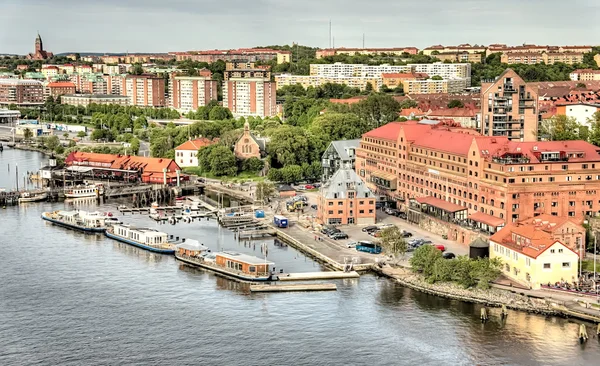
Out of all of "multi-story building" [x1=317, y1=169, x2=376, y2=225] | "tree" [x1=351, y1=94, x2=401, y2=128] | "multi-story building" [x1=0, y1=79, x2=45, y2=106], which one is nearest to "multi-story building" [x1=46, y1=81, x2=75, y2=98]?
"multi-story building" [x1=0, y1=79, x2=45, y2=106]

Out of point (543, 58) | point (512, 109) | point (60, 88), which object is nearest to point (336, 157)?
point (512, 109)

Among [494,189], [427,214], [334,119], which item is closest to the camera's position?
[494,189]

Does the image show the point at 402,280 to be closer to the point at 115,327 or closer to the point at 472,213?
the point at 472,213

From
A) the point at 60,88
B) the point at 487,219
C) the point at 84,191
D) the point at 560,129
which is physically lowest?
the point at 84,191

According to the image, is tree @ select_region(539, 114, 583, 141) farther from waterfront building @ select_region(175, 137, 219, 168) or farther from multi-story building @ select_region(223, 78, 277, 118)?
multi-story building @ select_region(223, 78, 277, 118)

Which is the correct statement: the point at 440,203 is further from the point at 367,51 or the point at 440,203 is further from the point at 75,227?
the point at 367,51

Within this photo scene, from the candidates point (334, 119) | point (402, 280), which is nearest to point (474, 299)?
point (402, 280)
